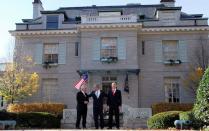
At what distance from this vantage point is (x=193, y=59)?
30969 mm

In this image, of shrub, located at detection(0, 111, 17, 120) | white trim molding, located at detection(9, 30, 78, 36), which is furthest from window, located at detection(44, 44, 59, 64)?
shrub, located at detection(0, 111, 17, 120)

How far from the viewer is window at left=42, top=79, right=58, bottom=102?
3155 centimetres

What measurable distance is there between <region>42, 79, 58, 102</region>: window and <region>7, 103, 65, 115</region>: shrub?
234 centimetres

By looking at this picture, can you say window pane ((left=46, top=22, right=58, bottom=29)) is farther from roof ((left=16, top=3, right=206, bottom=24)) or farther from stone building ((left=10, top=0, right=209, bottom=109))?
roof ((left=16, top=3, right=206, bottom=24))

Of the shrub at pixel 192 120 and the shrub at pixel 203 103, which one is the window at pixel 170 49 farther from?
the shrub at pixel 203 103

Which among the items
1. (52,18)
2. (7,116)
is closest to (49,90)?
(52,18)

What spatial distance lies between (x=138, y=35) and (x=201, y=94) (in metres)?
19.2

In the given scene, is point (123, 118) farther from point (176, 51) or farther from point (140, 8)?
point (140, 8)

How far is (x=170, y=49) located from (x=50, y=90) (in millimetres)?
10397

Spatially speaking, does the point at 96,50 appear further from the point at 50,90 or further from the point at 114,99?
the point at 114,99

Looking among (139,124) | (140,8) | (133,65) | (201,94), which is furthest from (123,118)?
(140,8)

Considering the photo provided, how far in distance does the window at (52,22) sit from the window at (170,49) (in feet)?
30.9

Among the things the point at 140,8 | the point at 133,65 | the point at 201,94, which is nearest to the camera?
the point at 201,94

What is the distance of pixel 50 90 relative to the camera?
31.8 m
